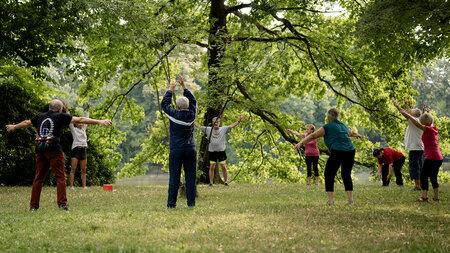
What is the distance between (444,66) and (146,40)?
259 ft

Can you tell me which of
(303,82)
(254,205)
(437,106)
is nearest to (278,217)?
(254,205)

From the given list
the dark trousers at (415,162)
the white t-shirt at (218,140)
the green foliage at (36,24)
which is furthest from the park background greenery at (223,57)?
the dark trousers at (415,162)

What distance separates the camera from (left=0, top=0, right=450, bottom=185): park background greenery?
12.0m

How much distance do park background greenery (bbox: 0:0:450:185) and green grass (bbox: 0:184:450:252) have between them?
3.49 m

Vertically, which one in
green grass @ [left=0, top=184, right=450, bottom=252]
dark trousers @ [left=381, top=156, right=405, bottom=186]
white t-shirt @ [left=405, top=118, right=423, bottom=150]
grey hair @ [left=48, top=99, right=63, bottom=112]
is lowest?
green grass @ [left=0, top=184, right=450, bottom=252]

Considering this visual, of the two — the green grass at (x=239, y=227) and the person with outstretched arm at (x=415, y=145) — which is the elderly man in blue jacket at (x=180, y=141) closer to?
the green grass at (x=239, y=227)

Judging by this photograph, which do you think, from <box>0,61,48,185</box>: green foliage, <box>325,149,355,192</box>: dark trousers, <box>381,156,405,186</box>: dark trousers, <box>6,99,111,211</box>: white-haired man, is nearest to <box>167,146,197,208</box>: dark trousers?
<box>6,99,111,211</box>: white-haired man

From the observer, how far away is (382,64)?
13.4 meters

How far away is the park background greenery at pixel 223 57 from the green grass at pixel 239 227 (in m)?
3.49

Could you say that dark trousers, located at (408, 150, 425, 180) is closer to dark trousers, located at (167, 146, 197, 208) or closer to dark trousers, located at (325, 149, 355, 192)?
dark trousers, located at (325, 149, 355, 192)

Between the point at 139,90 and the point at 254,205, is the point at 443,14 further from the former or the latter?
the point at 139,90

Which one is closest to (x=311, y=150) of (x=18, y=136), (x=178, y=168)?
(x=178, y=168)

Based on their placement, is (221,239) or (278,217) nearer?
(221,239)

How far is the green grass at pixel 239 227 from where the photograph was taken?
5730mm
